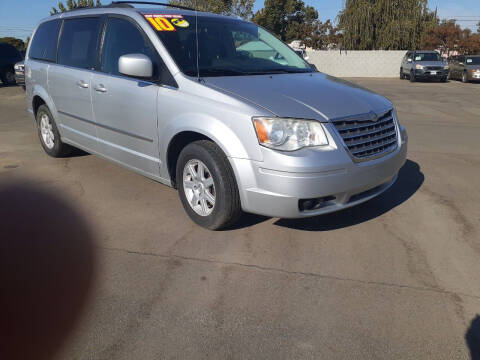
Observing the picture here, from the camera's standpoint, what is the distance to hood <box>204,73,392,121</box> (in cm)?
316

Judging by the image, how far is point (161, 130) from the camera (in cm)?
370

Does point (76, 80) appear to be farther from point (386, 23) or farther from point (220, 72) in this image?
point (386, 23)

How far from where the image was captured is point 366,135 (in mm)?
3377

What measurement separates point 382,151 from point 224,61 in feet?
5.38

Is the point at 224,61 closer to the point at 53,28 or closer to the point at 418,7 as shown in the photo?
the point at 53,28

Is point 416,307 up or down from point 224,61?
down

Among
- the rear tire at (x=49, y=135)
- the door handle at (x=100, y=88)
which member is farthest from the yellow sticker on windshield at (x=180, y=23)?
the rear tire at (x=49, y=135)

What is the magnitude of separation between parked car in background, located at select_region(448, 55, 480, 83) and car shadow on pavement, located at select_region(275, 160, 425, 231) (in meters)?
20.2

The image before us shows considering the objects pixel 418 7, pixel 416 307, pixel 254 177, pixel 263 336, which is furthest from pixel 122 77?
pixel 418 7

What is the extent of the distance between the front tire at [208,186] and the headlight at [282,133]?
0.41 metres

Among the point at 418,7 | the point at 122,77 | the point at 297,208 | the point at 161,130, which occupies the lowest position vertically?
the point at 297,208

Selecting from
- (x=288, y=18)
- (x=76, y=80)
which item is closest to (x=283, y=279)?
(x=76, y=80)

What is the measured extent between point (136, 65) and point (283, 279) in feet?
6.82

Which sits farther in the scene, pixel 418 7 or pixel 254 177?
pixel 418 7
